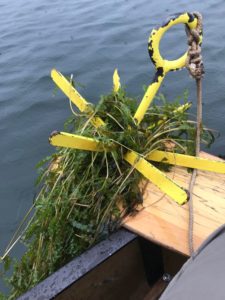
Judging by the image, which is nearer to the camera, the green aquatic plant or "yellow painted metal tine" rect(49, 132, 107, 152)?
"yellow painted metal tine" rect(49, 132, 107, 152)

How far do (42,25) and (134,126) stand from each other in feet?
23.3

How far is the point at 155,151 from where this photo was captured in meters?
2.33

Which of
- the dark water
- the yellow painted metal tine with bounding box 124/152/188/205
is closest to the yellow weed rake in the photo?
the yellow painted metal tine with bounding box 124/152/188/205

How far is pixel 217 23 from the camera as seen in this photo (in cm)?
702

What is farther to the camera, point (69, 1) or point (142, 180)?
point (69, 1)

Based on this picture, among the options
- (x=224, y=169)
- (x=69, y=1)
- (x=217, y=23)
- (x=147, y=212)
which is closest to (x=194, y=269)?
(x=147, y=212)

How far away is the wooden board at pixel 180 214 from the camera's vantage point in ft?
6.39

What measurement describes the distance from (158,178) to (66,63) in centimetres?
487

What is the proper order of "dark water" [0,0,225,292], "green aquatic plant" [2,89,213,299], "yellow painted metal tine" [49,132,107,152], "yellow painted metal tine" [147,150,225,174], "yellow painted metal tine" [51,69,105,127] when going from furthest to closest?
"dark water" [0,0,225,292] → "yellow painted metal tine" [51,69,105,127] → "yellow painted metal tine" [147,150,225,174] → "green aquatic plant" [2,89,213,299] → "yellow painted metal tine" [49,132,107,152]

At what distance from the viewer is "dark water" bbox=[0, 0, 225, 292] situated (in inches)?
171

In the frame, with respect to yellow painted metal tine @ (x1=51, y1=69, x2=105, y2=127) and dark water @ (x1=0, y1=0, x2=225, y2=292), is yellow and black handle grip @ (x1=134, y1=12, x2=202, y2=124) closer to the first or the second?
yellow painted metal tine @ (x1=51, y1=69, x2=105, y2=127)

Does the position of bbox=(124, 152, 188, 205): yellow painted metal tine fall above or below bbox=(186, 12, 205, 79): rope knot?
below

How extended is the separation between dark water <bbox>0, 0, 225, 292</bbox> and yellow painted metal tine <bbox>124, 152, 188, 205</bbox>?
182 cm

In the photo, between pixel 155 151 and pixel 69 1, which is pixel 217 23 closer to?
pixel 69 1
